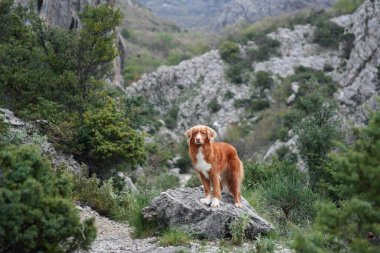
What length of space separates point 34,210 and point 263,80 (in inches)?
1896

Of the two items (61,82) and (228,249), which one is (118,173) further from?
(228,249)

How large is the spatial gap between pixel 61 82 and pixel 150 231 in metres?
12.1

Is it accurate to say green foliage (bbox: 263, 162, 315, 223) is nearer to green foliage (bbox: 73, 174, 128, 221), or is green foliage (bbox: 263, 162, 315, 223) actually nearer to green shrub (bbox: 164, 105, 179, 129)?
green foliage (bbox: 73, 174, 128, 221)

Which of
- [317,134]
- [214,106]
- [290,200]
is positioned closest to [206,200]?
[290,200]

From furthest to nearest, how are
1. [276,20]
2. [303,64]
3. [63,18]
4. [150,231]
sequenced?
[276,20] < [303,64] < [63,18] < [150,231]

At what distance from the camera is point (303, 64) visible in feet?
179

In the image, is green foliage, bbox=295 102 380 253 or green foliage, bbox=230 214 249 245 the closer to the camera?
green foliage, bbox=295 102 380 253

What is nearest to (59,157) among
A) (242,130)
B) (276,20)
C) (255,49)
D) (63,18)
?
(63,18)

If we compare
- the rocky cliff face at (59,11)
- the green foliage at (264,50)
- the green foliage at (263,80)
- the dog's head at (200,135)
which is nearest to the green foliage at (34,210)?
the dog's head at (200,135)

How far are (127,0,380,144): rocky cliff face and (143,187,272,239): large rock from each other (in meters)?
29.7

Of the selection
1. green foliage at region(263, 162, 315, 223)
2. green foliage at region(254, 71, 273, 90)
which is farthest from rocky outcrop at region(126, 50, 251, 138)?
green foliage at region(263, 162, 315, 223)

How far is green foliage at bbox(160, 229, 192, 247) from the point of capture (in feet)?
28.1

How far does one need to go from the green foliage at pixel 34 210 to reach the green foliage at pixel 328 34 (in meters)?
51.8

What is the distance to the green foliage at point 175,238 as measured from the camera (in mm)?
8562
